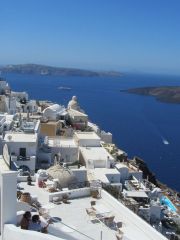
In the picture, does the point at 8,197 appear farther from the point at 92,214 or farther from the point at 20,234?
the point at 92,214

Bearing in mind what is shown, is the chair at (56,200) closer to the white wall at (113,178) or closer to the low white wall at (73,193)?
the low white wall at (73,193)

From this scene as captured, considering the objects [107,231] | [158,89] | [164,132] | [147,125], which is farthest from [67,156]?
[158,89]

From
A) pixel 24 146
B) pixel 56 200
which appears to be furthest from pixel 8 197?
pixel 24 146

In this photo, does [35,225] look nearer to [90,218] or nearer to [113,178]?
[90,218]

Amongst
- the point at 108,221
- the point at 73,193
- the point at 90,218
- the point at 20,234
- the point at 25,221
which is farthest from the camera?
the point at 73,193

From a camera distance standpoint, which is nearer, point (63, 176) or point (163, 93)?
point (63, 176)

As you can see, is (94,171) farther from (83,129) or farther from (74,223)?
(83,129)

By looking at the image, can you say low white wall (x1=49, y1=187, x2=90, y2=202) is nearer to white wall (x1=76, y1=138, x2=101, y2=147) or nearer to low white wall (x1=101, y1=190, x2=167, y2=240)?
low white wall (x1=101, y1=190, x2=167, y2=240)

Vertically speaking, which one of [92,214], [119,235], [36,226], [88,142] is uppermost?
[36,226]

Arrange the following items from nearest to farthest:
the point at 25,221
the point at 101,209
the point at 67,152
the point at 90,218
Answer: the point at 25,221 < the point at 90,218 < the point at 101,209 < the point at 67,152

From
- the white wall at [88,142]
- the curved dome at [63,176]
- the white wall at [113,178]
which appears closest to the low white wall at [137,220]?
the curved dome at [63,176]

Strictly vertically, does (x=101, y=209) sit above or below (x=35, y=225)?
below
